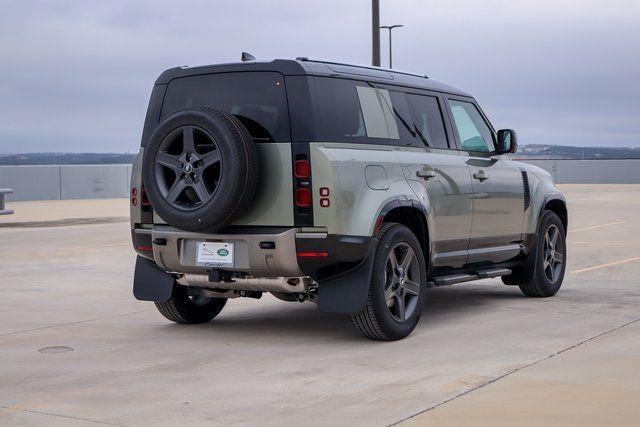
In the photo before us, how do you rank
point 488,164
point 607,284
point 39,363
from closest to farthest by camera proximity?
1. point 39,363
2. point 488,164
3. point 607,284

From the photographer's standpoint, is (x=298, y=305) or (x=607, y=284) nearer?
(x=298, y=305)

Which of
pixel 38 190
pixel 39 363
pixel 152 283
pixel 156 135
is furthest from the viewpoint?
pixel 38 190

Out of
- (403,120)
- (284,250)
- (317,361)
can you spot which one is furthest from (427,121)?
(317,361)

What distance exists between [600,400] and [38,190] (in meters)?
32.3

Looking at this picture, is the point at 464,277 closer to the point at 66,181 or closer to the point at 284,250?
the point at 284,250

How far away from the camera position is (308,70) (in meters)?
8.23

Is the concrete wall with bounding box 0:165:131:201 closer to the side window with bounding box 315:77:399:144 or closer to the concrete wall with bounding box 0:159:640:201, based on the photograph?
the concrete wall with bounding box 0:159:640:201

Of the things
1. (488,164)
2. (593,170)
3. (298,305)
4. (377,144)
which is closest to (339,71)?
(377,144)

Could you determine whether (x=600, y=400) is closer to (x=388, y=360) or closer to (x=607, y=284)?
(x=388, y=360)

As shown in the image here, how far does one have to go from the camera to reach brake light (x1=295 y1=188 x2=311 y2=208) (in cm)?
802

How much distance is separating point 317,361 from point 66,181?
3126 centimetres

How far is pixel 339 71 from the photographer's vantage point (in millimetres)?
8547

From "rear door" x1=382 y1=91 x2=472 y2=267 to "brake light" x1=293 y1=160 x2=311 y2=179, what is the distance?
3.26ft

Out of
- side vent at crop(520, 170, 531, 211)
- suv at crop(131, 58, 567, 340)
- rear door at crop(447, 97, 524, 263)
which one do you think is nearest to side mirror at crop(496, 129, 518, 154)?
rear door at crop(447, 97, 524, 263)
